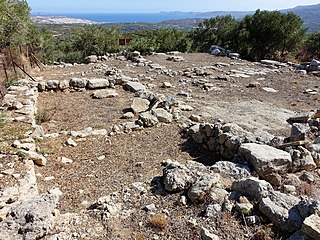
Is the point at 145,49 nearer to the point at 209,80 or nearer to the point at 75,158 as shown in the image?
the point at 209,80

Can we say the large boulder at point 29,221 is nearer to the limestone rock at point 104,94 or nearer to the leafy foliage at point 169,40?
the limestone rock at point 104,94

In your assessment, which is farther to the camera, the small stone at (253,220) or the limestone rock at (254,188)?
the limestone rock at (254,188)

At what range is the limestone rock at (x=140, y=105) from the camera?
10130mm

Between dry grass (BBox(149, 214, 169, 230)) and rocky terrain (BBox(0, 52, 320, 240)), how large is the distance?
0.01m

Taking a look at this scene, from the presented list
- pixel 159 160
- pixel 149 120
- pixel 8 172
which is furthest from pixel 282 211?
pixel 149 120

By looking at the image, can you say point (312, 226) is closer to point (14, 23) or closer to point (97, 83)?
point (97, 83)

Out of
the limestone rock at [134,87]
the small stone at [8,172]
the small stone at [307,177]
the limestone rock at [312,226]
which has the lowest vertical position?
the limestone rock at [134,87]

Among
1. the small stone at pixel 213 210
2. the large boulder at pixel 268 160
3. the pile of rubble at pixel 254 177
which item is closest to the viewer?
the pile of rubble at pixel 254 177

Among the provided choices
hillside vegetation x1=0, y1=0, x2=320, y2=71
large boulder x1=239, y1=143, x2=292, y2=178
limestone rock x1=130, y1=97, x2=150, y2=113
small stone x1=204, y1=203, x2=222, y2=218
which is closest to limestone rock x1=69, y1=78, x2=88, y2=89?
limestone rock x1=130, y1=97, x2=150, y2=113

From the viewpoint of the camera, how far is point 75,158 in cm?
717

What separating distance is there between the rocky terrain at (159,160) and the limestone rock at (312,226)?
12 millimetres

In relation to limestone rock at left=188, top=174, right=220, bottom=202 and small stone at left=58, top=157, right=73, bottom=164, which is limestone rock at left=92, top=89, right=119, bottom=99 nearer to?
small stone at left=58, top=157, right=73, bottom=164

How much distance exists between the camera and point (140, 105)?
10383mm

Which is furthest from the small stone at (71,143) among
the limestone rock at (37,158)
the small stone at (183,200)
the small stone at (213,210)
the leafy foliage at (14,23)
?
the leafy foliage at (14,23)
